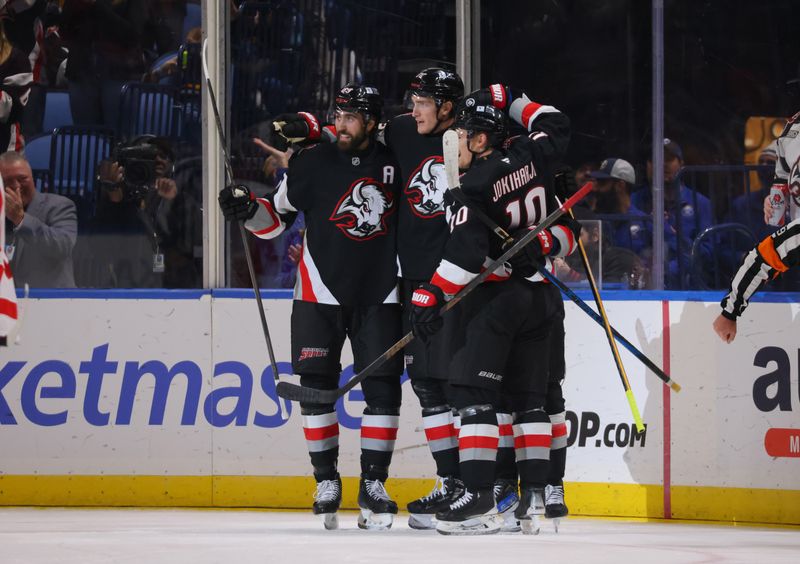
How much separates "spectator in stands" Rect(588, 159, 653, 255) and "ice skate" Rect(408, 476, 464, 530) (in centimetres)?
142

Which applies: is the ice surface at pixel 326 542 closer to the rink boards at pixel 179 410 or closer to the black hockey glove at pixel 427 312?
the rink boards at pixel 179 410

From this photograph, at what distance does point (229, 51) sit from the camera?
20.9ft

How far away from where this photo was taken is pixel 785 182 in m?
5.98

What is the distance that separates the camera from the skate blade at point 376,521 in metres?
5.14

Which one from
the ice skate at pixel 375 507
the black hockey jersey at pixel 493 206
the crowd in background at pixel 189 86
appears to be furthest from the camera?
the crowd in background at pixel 189 86

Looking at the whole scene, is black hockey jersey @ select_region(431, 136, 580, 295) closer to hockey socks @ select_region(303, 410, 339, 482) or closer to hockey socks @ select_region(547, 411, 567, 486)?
hockey socks @ select_region(547, 411, 567, 486)

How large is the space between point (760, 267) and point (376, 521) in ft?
5.06

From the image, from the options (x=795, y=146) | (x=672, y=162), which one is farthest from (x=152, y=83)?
(x=795, y=146)

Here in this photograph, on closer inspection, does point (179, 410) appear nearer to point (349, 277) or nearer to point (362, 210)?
point (349, 277)

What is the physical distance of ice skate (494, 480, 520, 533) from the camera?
511 centimetres

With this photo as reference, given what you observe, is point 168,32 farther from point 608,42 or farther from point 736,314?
point 736,314

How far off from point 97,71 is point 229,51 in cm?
55

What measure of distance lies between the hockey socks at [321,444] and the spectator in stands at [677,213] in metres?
1.59

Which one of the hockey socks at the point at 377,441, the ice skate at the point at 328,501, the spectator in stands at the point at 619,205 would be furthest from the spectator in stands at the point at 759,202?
the ice skate at the point at 328,501
